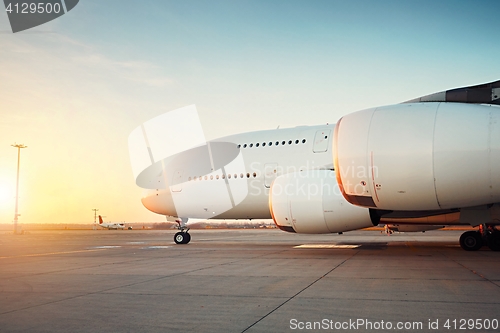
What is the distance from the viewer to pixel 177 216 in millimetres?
20031

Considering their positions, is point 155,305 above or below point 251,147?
below

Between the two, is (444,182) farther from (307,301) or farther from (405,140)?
(307,301)

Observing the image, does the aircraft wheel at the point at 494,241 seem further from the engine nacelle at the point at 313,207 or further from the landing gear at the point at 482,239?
the engine nacelle at the point at 313,207

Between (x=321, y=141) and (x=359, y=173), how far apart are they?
527 centimetres

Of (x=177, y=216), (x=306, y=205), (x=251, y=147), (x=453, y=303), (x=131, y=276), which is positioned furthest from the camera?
(x=177, y=216)

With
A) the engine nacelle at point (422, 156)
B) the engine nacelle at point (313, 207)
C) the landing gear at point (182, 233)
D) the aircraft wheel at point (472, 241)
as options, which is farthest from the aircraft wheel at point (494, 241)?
the landing gear at point (182, 233)

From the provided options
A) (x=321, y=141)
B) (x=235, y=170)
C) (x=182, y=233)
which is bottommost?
(x=182, y=233)

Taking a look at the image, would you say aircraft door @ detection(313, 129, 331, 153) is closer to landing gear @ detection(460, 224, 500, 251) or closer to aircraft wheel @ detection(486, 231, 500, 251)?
landing gear @ detection(460, 224, 500, 251)

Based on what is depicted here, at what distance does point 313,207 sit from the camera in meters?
13.1

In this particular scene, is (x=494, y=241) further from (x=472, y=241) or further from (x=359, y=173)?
(x=359, y=173)

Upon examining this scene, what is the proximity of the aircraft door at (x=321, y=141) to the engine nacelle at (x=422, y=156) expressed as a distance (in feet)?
15.0

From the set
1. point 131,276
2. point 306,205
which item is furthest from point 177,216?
point 131,276

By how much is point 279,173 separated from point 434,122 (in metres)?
7.46

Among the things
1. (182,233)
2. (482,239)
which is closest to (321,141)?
(482,239)
